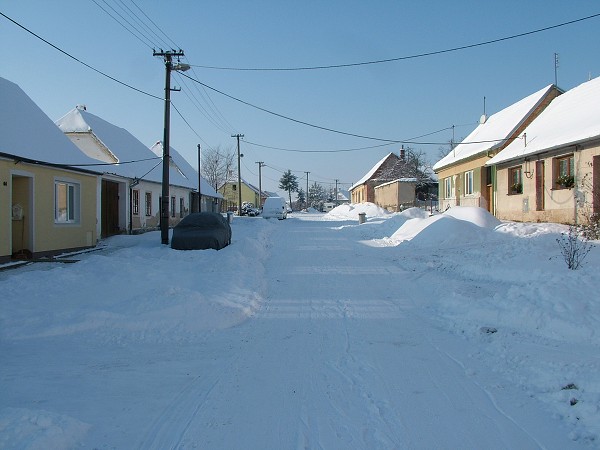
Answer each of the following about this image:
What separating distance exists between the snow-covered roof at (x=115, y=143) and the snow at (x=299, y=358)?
1426cm

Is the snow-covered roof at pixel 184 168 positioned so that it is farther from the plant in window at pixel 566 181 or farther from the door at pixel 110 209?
the plant in window at pixel 566 181

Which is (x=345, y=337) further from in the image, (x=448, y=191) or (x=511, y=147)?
(x=448, y=191)

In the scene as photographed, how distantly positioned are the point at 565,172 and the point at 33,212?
19.0 m

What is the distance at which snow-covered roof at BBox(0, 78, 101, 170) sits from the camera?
47.1ft

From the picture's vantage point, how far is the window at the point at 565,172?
18.1 meters

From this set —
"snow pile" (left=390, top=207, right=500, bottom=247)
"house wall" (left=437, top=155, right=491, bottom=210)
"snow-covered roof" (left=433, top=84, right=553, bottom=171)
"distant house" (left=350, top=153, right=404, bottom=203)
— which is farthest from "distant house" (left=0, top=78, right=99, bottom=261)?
"distant house" (left=350, top=153, right=404, bottom=203)

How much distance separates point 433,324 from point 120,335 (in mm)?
4813

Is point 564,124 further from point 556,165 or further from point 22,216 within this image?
point 22,216

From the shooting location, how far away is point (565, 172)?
1883 cm

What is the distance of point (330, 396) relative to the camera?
15.9ft

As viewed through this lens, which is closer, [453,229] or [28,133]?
[28,133]

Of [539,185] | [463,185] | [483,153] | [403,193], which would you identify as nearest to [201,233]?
[539,185]

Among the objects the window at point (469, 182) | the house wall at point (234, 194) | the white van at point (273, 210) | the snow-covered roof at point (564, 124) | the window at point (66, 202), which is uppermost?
the house wall at point (234, 194)

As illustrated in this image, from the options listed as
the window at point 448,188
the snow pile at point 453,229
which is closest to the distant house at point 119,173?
the snow pile at point 453,229
